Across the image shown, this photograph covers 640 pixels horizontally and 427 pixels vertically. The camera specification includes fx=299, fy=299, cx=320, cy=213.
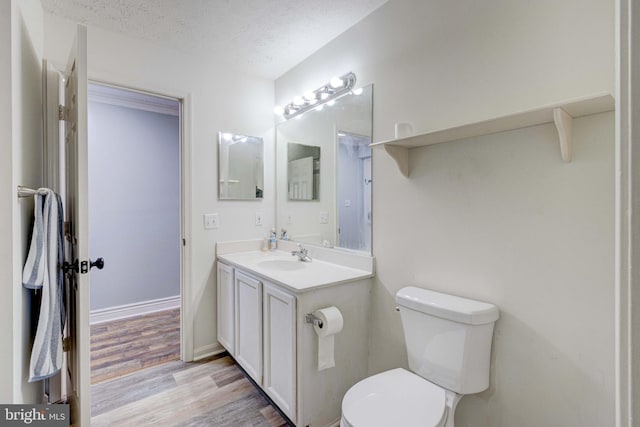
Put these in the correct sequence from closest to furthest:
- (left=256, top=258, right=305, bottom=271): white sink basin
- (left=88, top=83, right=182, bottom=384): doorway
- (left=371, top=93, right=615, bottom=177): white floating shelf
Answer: (left=371, top=93, right=615, bottom=177): white floating shelf, (left=256, top=258, right=305, bottom=271): white sink basin, (left=88, top=83, right=182, bottom=384): doorway

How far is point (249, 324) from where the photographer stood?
1.95 m

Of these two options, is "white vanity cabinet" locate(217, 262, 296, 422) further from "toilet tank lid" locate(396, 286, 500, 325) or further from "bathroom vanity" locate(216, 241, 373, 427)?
"toilet tank lid" locate(396, 286, 500, 325)

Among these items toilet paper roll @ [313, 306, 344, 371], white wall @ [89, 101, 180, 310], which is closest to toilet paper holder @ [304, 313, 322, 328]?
toilet paper roll @ [313, 306, 344, 371]

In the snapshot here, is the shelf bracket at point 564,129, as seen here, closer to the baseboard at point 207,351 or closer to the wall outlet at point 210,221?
the wall outlet at point 210,221

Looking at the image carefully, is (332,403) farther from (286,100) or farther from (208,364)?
(286,100)

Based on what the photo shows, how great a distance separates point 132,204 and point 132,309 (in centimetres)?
114

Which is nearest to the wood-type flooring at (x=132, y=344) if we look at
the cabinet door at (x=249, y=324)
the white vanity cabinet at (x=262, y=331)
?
the white vanity cabinet at (x=262, y=331)

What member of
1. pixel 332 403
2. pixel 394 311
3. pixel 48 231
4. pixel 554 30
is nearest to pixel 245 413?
pixel 332 403

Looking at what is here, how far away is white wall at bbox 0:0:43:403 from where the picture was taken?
1.00m

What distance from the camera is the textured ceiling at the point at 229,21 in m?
1.72

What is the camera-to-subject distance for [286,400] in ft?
5.26

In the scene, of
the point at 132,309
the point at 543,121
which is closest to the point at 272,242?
the point at 132,309

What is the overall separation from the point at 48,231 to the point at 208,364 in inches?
58.9

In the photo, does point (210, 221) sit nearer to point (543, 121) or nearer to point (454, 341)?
point (454, 341)
